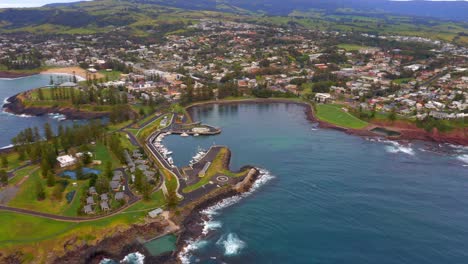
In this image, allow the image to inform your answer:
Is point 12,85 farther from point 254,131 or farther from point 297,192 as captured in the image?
point 297,192

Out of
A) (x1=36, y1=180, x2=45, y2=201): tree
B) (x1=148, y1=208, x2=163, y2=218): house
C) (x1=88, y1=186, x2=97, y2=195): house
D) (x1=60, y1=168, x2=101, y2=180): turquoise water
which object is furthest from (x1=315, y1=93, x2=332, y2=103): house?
(x1=36, y1=180, x2=45, y2=201): tree

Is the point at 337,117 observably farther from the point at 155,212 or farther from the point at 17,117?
the point at 17,117

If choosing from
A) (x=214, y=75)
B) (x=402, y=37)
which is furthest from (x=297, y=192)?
(x=402, y=37)

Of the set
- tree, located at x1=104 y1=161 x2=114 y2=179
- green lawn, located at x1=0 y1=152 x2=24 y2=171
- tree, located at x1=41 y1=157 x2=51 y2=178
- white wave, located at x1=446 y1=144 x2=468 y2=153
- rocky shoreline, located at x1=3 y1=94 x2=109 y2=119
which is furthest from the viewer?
rocky shoreline, located at x1=3 y1=94 x2=109 y2=119

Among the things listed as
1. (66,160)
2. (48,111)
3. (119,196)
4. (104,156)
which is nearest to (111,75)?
(48,111)

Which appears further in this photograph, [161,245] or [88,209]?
[88,209]

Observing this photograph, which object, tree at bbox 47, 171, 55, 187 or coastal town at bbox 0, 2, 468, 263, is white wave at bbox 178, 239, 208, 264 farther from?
tree at bbox 47, 171, 55, 187
